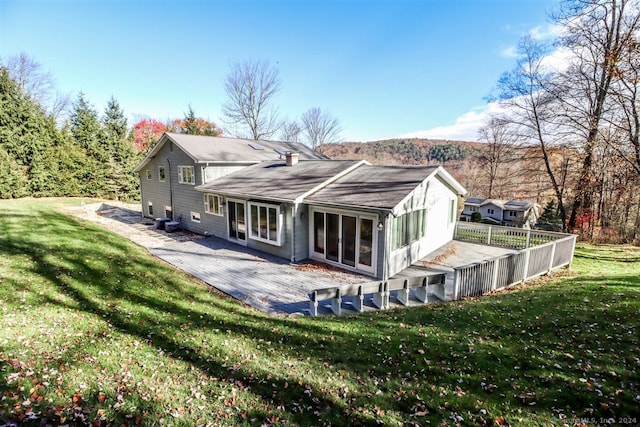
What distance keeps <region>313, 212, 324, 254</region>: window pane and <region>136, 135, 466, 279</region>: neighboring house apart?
4 cm

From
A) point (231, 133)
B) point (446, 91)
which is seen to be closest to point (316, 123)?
point (231, 133)

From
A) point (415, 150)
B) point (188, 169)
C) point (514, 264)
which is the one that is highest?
point (415, 150)

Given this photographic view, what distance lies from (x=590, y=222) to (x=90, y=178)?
135ft

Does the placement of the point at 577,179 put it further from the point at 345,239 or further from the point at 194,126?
the point at 194,126

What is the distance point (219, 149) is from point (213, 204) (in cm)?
408

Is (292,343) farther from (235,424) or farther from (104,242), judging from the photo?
(104,242)

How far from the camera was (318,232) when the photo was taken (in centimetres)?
1203

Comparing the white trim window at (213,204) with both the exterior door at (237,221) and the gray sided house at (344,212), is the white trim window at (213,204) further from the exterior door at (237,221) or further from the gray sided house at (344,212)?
the exterior door at (237,221)

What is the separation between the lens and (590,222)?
70.3ft

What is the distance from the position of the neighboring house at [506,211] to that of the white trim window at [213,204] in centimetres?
3337

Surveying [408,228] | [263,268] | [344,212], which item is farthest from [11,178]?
[408,228]

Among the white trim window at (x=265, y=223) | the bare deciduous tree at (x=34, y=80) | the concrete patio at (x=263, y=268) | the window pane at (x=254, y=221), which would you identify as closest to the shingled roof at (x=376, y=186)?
the white trim window at (x=265, y=223)

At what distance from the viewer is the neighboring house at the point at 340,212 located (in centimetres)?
1038

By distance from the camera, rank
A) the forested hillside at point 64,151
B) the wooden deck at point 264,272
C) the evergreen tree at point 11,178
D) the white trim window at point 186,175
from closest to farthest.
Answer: the wooden deck at point 264,272 < the white trim window at point 186,175 < the evergreen tree at point 11,178 < the forested hillside at point 64,151
